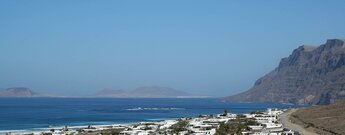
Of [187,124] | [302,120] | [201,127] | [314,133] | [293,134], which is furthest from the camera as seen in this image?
[302,120]

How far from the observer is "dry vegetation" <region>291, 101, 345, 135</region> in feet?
245

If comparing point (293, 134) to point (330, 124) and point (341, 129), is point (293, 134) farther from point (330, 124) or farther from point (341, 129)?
point (330, 124)

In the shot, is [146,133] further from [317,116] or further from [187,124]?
[317,116]

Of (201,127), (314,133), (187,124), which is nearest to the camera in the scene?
(314,133)

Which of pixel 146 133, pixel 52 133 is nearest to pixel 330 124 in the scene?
pixel 146 133

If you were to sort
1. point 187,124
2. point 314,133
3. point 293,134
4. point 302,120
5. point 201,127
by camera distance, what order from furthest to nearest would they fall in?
1. point 302,120
2. point 187,124
3. point 201,127
4. point 314,133
5. point 293,134

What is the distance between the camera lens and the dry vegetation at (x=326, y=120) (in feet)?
245

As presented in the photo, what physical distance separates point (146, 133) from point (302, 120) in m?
33.7

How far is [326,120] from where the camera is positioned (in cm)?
8575

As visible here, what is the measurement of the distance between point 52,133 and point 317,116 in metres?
42.7

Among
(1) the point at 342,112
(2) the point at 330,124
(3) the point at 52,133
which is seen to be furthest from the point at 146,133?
(1) the point at 342,112

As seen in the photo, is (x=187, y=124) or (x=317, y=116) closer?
(x=187, y=124)

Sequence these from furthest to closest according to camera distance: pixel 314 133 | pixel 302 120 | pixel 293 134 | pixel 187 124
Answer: pixel 302 120 < pixel 187 124 < pixel 314 133 < pixel 293 134

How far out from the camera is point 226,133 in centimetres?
6944
